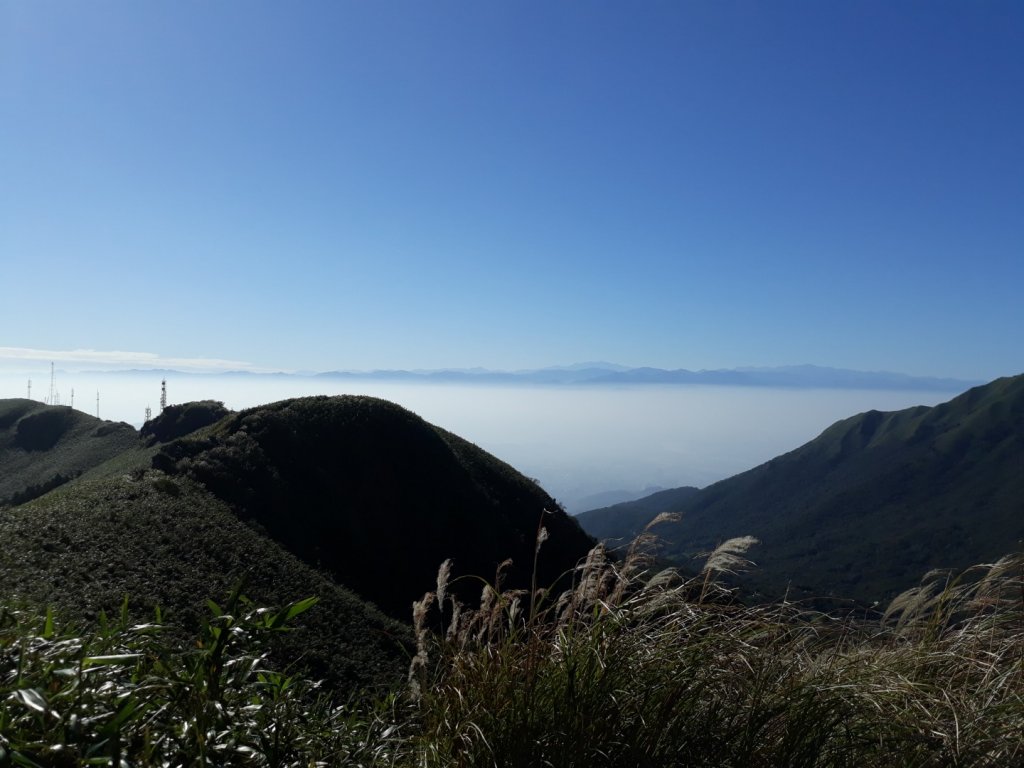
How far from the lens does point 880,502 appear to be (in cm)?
12456

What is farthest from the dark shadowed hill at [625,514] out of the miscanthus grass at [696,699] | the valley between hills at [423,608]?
the miscanthus grass at [696,699]

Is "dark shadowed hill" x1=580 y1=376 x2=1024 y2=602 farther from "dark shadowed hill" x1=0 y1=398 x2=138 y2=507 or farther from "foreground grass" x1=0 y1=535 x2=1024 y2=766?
"foreground grass" x1=0 y1=535 x2=1024 y2=766

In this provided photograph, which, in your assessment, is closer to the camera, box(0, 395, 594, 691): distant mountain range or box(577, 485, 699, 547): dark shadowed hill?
box(0, 395, 594, 691): distant mountain range

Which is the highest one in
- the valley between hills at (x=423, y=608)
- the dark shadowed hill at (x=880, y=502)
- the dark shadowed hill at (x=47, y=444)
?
the valley between hills at (x=423, y=608)

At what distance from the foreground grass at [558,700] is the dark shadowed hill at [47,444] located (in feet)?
157

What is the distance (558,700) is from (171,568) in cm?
1872

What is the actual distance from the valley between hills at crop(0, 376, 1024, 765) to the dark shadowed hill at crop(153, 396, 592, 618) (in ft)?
0.42

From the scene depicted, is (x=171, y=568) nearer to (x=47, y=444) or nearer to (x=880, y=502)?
(x=47, y=444)

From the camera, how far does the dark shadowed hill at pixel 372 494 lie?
29.1 meters

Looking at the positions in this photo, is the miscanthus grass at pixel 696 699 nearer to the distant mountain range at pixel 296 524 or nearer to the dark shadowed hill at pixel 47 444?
the distant mountain range at pixel 296 524

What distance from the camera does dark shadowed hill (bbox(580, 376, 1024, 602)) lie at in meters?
90.4

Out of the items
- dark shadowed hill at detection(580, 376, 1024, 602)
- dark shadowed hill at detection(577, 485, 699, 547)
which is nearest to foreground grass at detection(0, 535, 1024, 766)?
dark shadowed hill at detection(580, 376, 1024, 602)

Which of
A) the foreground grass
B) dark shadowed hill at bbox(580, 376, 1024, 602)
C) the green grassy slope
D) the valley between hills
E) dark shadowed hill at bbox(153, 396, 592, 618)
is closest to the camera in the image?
the foreground grass

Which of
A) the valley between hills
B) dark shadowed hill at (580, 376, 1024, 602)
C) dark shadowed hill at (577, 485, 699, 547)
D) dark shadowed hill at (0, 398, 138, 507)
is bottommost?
dark shadowed hill at (577, 485, 699, 547)
